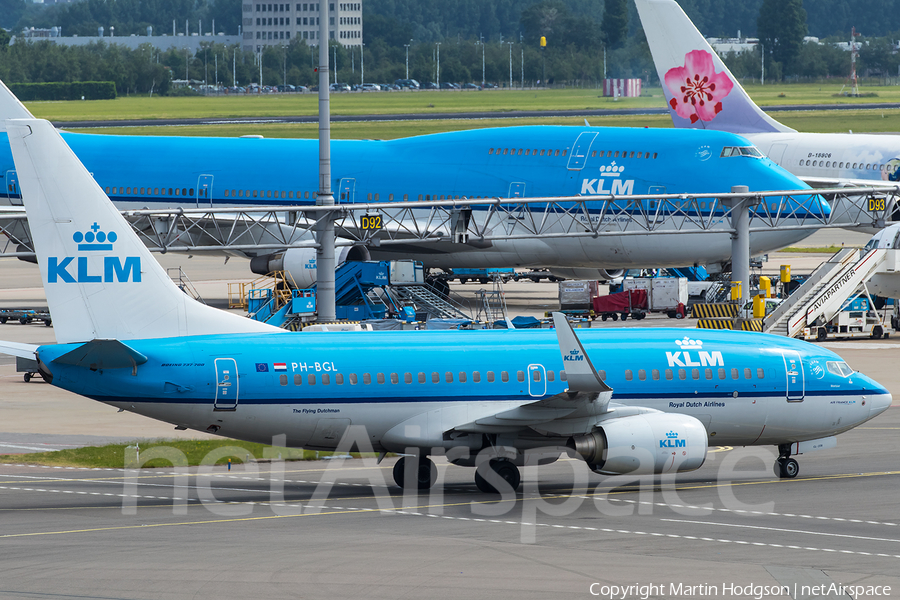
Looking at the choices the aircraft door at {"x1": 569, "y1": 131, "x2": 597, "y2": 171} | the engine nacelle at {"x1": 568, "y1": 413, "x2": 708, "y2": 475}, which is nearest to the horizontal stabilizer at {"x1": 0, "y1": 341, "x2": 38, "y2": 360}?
the engine nacelle at {"x1": 568, "y1": 413, "x2": 708, "y2": 475}

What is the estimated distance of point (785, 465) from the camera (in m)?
31.0

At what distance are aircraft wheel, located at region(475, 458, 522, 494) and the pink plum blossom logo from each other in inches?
2139

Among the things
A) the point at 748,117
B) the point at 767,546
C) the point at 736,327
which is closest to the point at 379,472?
the point at 767,546

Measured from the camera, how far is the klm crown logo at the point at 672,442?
89.6 feet

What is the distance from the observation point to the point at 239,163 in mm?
61906

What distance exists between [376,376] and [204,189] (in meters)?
35.5

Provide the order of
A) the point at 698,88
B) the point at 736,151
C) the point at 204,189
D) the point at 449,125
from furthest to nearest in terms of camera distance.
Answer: the point at 449,125
the point at 698,88
the point at 204,189
the point at 736,151

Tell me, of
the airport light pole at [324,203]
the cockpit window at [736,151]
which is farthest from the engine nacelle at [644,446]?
the cockpit window at [736,151]

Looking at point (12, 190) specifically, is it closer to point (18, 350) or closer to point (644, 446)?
point (18, 350)

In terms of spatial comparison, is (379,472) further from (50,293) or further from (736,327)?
(736,327)

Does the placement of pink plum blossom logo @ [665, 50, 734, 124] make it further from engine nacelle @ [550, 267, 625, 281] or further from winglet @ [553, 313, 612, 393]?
winglet @ [553, 313, 612, 393]

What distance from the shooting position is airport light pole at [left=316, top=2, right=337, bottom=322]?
119 ft

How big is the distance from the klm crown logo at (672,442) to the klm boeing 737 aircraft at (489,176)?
82.0ft

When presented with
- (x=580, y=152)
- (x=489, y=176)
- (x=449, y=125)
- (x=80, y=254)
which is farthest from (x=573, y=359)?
(x=449, y=125)
